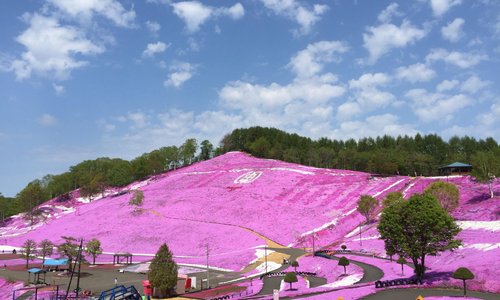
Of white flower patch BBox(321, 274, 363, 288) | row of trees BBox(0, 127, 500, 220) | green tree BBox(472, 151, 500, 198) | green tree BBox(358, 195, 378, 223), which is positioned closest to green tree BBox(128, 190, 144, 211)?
row of trees BBox(0, 127, 500, 220)

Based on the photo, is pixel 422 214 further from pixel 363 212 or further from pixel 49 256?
pixel 49 256

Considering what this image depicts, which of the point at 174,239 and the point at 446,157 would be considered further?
the point at 446,157

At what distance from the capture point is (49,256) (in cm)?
9750

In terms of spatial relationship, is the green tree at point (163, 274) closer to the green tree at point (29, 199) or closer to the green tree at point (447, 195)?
the green tree at point (447, 195)

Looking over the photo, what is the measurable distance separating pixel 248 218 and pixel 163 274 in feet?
174

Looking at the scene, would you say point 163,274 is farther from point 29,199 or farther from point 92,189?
point 92,189

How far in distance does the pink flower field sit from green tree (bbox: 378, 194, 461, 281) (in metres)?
8.56

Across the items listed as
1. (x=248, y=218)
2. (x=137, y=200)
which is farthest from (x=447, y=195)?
(x=137, y=200)

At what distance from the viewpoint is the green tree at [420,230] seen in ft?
147

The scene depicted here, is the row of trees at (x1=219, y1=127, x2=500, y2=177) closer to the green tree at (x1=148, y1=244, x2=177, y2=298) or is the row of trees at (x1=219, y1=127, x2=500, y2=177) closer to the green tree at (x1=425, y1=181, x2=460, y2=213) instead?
the green tree at (x1=425, y1=181, x2=460, y2=213)

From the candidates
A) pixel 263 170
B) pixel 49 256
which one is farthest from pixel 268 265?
pixel 263 170

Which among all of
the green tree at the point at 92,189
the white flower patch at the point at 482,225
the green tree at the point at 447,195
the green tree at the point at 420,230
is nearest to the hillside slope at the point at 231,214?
the green tree at the point at 447,195

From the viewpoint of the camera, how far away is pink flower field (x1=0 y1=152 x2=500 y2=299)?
7938cm

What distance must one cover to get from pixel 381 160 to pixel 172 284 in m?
108
